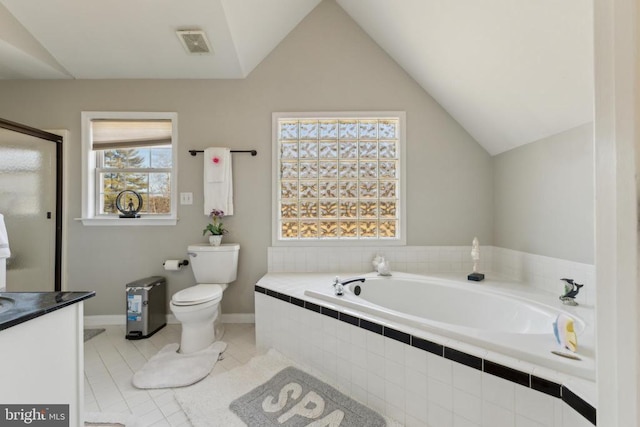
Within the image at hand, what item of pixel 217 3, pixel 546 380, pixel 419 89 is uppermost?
pixel 217 3

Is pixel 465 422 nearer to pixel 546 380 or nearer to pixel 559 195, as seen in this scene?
pixel 546 380

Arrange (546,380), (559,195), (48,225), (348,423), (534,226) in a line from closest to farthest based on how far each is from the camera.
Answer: (546,380)
(348,423)
(559,195)
(534,226)
(48,225)

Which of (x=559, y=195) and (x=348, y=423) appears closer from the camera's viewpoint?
(x=348, y=423)

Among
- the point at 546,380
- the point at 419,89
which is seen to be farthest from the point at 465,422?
the point at 419,89

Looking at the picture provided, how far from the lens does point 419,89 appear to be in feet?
8.32

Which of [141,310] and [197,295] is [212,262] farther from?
[141,310]

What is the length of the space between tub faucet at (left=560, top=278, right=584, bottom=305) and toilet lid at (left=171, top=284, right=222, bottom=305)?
231cm

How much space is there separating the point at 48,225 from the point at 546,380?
3.56 metres

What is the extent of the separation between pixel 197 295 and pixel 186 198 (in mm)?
981

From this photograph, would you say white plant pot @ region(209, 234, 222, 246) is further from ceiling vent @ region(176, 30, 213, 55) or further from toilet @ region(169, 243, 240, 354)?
ceiling vent @ region(176, 30, 213, 55)

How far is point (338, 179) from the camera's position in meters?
2.63

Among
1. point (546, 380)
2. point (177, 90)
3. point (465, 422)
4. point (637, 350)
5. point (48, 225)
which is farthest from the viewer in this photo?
point (177, 90)

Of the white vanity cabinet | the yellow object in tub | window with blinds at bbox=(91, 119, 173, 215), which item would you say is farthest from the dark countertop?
the yellow object in tub

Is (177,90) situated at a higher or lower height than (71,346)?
higher
